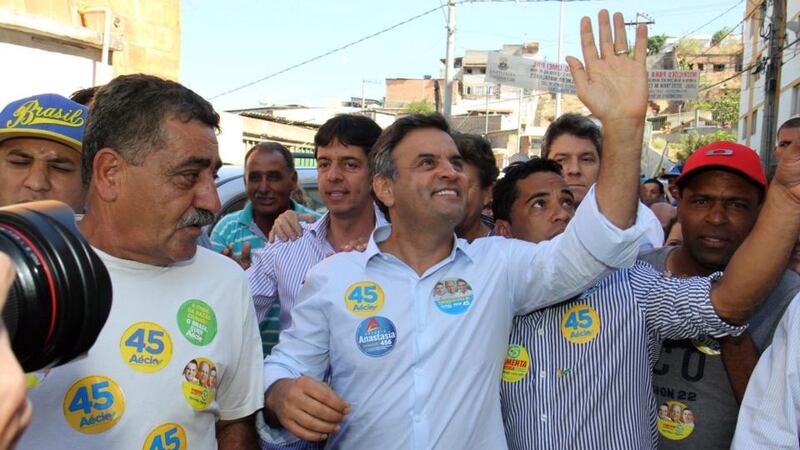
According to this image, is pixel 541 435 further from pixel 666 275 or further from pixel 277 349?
pixel 277 349

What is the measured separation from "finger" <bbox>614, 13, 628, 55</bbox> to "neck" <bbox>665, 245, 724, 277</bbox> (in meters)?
1.02

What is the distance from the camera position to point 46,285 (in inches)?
39.4

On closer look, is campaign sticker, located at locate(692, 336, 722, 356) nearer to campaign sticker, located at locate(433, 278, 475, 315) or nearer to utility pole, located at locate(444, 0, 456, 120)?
campaign sticker, located at locate(433, 278, 475, 315)

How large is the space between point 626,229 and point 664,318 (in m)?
0.51

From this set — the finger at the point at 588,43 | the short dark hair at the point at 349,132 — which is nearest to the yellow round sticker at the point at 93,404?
the finger at the point at 588,43

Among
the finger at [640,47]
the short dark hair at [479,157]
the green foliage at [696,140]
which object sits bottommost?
the short dark hair at [479,157]

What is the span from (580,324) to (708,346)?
483 mm

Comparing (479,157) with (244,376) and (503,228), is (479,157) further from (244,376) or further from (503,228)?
(244,376)

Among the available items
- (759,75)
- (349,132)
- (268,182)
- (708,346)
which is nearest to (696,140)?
(759,75)

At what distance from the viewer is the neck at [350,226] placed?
11.1 ft

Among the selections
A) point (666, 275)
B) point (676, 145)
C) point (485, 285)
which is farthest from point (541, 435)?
point (676, 145)

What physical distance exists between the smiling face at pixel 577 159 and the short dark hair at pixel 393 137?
1469 millimetres

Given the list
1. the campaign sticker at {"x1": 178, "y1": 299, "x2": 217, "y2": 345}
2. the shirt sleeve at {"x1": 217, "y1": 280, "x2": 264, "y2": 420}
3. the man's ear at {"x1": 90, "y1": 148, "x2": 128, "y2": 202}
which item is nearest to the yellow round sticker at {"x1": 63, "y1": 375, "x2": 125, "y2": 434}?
the campaign sticker at {"x1": 178, "y1": 299, "x2": 217, "y2": 345}

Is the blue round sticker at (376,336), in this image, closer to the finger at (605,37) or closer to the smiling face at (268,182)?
the finger at (605,37)
